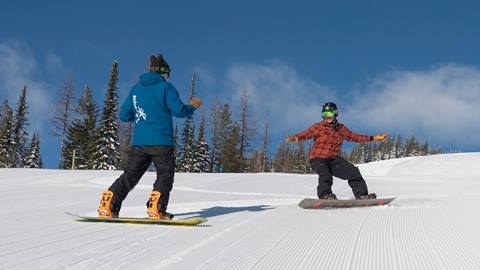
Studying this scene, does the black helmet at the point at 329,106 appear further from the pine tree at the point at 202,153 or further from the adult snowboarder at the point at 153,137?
the pine tree at the point at 202,153

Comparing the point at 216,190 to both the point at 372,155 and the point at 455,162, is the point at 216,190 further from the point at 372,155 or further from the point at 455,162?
the point at 372,155

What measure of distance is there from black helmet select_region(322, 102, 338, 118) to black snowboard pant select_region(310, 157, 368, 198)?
792mm

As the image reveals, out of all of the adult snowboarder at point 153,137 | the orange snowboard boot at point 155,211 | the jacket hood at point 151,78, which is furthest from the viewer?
the jacket hood at point 151,78

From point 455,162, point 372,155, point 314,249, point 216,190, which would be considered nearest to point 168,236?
point 314,249

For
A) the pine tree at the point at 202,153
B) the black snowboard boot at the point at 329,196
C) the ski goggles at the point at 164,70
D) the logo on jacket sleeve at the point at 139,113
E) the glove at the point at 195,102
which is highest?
the pine tree at the point at 202,153

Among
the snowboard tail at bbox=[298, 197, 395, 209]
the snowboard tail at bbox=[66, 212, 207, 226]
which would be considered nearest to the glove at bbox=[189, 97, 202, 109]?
the snowboard tail at bbox=[66, 212, 207, 226]

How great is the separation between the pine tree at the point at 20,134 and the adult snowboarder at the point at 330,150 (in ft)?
178

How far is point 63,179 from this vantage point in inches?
478

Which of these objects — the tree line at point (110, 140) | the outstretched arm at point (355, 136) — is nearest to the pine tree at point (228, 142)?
the tree line at point (110, 140)

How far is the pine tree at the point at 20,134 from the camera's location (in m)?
55.5

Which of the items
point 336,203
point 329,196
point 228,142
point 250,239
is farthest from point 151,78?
point 228,142

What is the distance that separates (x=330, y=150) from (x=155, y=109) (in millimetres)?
3752

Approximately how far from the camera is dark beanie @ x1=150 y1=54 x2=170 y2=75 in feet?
17.6

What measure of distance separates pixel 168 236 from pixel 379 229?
1997mm
